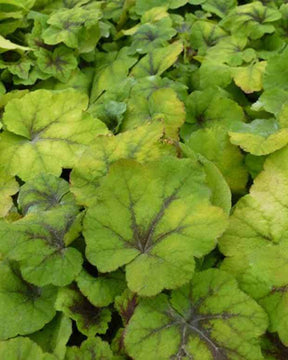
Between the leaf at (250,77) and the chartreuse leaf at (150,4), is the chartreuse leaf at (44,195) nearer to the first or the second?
the leaf at (250,77)

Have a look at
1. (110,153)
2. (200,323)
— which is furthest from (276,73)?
(200,323)

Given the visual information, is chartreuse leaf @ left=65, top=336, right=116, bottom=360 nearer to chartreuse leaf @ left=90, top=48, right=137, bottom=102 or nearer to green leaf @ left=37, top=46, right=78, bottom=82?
chartreuse leaf @ left=90, top=48, right=137, bottom=102

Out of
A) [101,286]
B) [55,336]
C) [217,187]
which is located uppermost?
[217,187]

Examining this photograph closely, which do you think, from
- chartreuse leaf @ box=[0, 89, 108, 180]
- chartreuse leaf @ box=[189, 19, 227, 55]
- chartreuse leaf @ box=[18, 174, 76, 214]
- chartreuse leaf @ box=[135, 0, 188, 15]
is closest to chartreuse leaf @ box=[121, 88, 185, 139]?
chartreuse leaf @ box=[0, 89, 108, 180]

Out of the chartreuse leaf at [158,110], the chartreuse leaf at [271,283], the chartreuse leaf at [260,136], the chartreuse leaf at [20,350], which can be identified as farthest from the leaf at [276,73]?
the chartreuse leaf at [20,350]

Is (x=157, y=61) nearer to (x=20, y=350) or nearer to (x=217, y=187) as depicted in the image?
(x=217, y=187)

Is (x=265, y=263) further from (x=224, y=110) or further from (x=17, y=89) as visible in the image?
(x=17, y=89)
